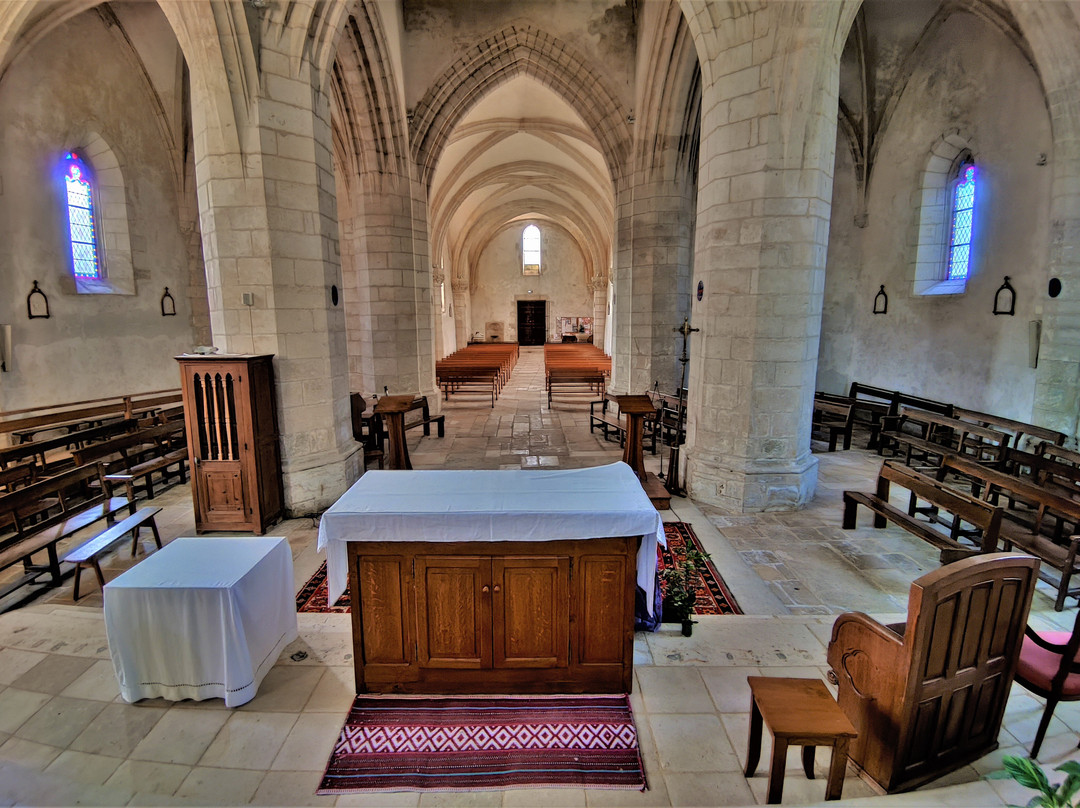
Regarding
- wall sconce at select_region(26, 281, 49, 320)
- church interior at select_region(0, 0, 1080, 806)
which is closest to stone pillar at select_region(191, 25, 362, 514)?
church interior at select_region(0, 0, 1080, 806)

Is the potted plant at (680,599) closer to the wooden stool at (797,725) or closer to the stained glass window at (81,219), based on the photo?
the wooden stool at (797,725)

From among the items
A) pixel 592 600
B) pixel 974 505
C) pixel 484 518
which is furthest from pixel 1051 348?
pixel 484 518

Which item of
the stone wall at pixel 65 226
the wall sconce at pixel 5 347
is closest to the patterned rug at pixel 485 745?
the wall sconce at pixel 5 347

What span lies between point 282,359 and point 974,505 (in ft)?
21.1

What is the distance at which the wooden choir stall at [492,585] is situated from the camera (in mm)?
2850

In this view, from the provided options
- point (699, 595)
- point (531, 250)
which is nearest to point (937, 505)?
point (699, 595)

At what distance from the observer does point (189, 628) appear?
297cm

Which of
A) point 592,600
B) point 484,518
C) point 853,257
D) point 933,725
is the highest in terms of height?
point 853,257

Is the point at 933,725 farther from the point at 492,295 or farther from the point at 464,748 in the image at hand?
the point at 492,295

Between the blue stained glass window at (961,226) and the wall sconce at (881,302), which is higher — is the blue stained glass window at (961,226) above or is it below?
above

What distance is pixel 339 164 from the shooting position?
46.6 feet

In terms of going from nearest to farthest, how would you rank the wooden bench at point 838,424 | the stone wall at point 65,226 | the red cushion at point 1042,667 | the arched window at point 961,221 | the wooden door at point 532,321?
the red cushion at point 1042,667 → the stone wall at point 65,226 → the wooden bench at point 838,424 → the arched window at point 961,221 → the wooden door at point 532,321

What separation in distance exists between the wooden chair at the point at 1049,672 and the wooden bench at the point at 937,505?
1.15m

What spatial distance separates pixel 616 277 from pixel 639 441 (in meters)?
6.51
